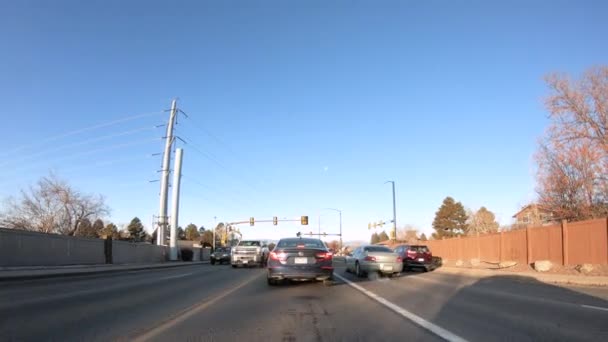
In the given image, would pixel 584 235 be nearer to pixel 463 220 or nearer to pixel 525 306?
pixel 525 306

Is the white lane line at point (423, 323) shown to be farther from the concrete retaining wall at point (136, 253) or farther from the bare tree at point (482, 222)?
the bare tree at point (482, 222)

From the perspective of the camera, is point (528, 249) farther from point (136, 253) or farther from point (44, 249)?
point (136, 253)

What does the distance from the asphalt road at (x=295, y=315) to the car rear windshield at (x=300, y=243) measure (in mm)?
1518

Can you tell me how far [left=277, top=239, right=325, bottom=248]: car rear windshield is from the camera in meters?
15.3

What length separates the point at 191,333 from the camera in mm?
7438

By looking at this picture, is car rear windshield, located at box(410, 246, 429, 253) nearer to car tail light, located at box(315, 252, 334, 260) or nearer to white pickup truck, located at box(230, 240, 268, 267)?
white pickup truck, located at box(230, 240, 268, 267)

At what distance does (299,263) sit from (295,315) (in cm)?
548

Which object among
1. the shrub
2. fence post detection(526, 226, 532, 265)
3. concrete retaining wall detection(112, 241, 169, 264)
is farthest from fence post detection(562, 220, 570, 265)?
the shrub

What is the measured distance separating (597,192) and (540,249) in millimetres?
10131

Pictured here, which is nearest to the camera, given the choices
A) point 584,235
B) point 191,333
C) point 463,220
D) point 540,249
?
point 191,333

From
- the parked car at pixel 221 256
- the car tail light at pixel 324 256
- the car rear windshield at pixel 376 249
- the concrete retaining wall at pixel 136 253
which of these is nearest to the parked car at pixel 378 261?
the car rear windshield at pixel 376 249

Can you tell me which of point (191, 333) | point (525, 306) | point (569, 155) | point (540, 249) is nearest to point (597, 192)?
point (569, 155)

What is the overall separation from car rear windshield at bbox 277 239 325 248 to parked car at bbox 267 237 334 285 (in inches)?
0.5

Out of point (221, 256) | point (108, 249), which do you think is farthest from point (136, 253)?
point (221, 256)
